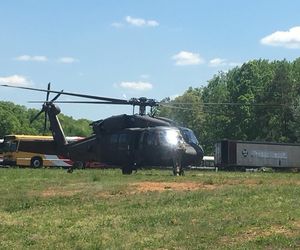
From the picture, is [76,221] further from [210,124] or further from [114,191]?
[210,124]

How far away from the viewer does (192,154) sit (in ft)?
92.9

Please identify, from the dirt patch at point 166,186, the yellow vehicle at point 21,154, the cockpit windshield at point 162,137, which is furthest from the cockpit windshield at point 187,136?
the yellow vehicle at point 21,154

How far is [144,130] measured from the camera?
28.1 meters

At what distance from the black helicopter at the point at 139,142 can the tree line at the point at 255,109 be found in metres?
44.9

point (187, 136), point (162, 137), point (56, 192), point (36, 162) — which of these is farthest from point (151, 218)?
point (36, 162)

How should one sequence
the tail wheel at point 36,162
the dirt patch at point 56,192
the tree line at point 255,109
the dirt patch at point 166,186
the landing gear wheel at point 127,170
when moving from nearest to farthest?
1. the dirt patch at point 56,192
2. the dirt patch at point 166,186
3. the landing gear wheel at point 127,170
4. the tail wheel at point 36,162
5. the tree line at point 255,109

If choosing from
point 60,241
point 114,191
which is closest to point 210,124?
point 114,191

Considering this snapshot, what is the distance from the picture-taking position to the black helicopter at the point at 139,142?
90.3 ft

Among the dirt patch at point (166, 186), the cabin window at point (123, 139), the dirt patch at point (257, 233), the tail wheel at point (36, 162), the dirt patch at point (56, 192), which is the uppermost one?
the cabin window at point (123, 139)

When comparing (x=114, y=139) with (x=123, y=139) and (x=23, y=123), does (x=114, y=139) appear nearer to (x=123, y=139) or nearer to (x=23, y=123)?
(x=123, y=139)

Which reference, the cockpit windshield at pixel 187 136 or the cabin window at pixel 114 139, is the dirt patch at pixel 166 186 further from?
the cabin window at pixel 114 139

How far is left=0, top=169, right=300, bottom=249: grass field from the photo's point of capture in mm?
9695

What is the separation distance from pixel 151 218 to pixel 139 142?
1657 centimetres

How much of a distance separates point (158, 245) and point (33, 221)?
12.4ft
